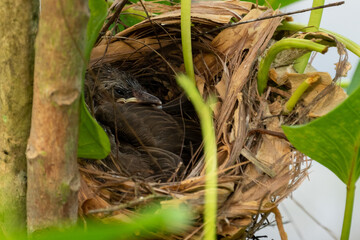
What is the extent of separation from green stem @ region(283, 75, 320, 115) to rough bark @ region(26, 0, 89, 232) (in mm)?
555

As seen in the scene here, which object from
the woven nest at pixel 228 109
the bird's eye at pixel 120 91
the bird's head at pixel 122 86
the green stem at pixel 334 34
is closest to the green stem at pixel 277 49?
the woven nest at pixel 228 109

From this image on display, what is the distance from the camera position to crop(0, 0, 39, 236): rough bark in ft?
1.98

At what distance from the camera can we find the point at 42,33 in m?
0.49

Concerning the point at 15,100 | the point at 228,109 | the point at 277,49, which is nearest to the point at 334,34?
the point at 277,49

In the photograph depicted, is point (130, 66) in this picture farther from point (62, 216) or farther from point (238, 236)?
point (62, 216)

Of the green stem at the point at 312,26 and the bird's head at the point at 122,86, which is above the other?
the green stem at the point at 312,26

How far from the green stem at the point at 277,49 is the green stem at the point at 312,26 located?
10 centimetres

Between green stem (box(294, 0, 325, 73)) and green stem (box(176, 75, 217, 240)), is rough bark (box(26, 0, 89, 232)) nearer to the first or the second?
green stem (box(176, 75, 217, 240))

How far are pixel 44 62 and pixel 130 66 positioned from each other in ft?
3.18

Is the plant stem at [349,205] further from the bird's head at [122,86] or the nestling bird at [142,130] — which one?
the bird's head at [122,86]

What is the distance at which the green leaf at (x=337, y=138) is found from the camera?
2.17ft

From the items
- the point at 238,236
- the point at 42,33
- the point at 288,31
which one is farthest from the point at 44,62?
the point at 288,31

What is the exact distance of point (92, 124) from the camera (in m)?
0.69

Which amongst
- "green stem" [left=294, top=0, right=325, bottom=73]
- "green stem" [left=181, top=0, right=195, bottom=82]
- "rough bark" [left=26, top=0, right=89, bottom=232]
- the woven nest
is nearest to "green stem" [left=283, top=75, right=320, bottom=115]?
the woven nest
